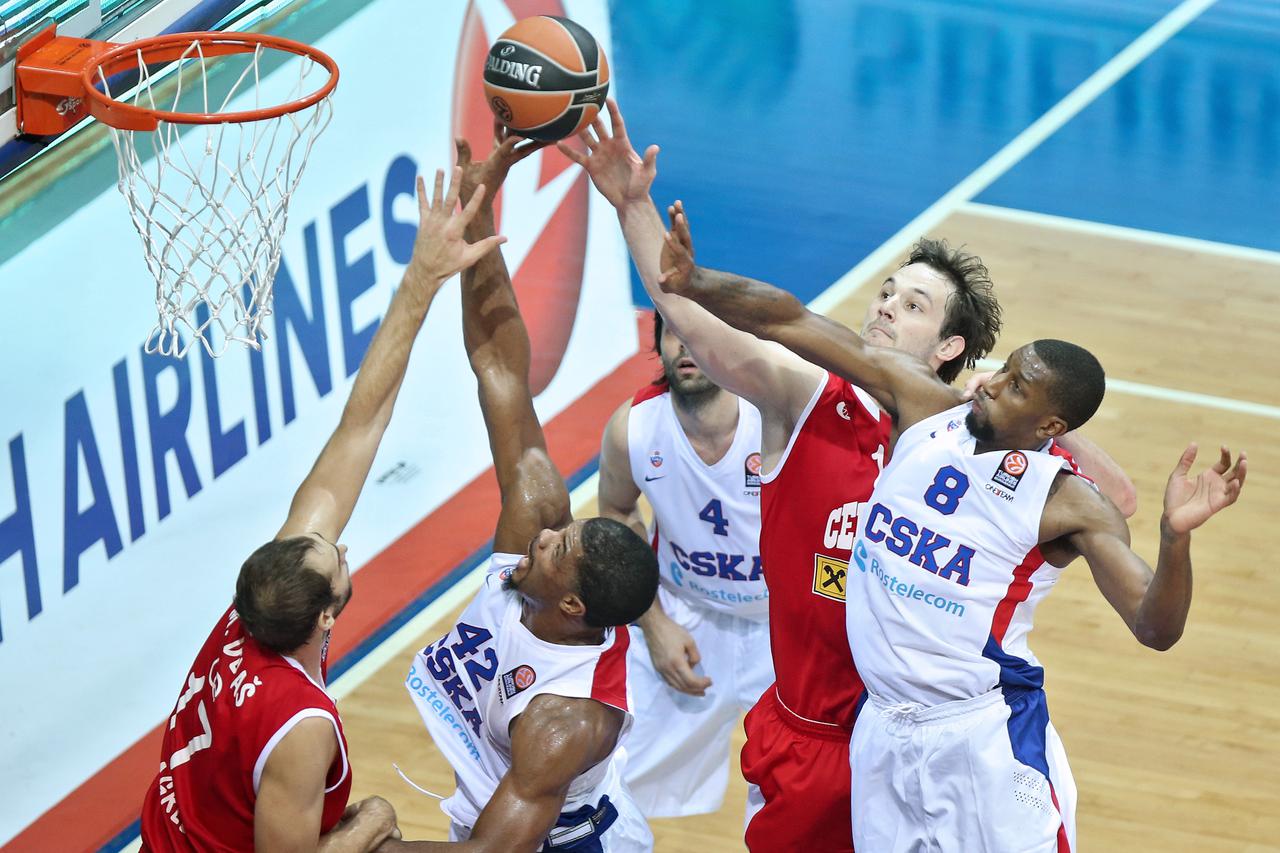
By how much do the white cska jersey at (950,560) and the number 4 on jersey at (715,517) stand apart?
144 centimetres

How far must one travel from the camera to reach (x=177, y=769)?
4.03 metres

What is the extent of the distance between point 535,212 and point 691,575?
10.8ft

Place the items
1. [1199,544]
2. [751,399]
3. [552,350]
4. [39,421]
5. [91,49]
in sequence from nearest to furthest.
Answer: [751,399] → [91,49] → [39,421] → [1199,544] → [552,350]

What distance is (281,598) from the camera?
3.90 metres

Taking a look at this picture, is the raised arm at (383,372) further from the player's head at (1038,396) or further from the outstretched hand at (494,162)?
the player's head at (1038,396)

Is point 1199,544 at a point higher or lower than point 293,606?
lower

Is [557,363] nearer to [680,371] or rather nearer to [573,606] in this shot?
[680,371]

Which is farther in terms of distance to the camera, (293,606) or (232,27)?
(232,27)

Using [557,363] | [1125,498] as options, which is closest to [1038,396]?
[1125,498]

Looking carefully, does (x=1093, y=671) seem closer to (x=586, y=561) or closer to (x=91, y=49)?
(x=586, y=561)

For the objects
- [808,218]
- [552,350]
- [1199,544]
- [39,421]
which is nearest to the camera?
[39,421]

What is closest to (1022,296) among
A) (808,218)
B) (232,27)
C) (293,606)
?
(808,218)

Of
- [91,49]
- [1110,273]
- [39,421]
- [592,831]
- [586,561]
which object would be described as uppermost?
[91,49]

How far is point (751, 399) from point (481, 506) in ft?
10.9
